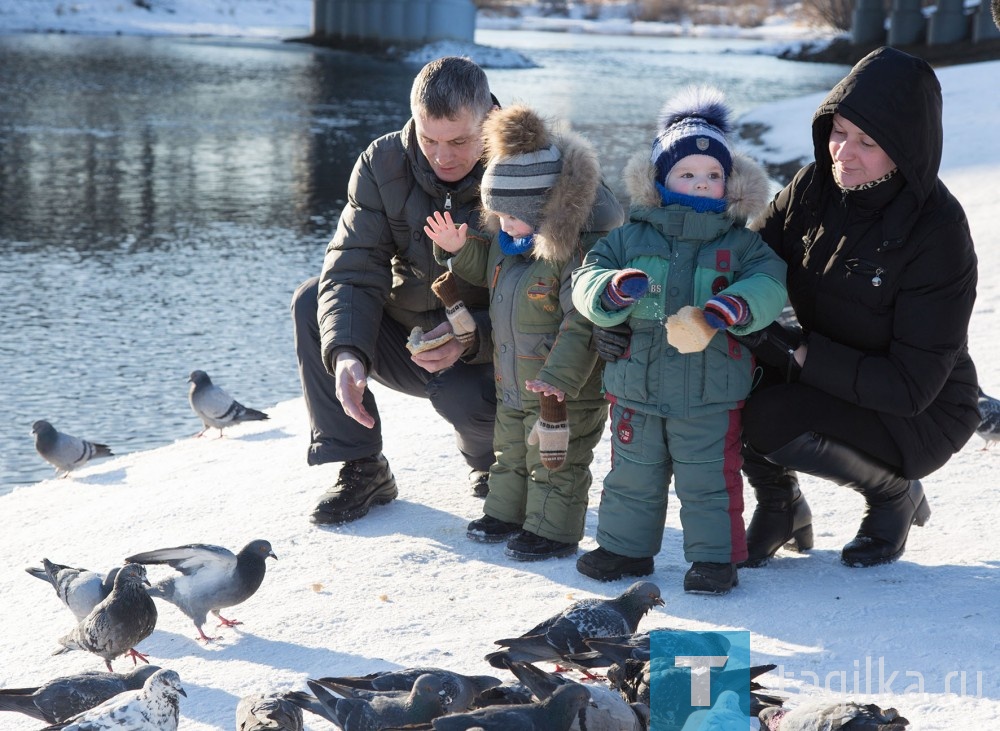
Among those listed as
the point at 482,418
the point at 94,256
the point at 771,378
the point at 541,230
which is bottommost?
the point at 94,256

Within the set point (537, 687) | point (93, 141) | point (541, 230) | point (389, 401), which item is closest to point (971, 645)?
point (537, 687)

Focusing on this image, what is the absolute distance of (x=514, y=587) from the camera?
3230 mm

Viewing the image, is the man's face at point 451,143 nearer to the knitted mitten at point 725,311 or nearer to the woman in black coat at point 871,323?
the woman in black coat at point 871,323

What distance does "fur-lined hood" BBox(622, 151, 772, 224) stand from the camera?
3131 millimetres

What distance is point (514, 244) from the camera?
11.2 ft

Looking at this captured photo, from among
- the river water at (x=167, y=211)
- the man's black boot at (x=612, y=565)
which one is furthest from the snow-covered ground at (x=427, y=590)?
the river water at (x=167, y=211)

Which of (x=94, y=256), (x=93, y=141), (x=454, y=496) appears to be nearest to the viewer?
(x=454, y=496)

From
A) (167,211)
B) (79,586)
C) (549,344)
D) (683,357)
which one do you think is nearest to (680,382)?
(683,357)

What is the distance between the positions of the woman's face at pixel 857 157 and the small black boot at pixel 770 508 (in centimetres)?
80

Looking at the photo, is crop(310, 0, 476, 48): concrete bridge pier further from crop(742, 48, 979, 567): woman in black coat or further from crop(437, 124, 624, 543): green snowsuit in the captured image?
crop(742, 48, 979, 567): woman in black coat

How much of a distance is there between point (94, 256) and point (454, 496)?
594cm

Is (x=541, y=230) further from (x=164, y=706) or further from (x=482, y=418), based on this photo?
(x=164, y=706)

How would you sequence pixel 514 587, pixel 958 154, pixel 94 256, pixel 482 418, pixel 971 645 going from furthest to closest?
pixel 958 154
pixel 94 256
pixel 482 418
pixel 514 587
pixel 971 645

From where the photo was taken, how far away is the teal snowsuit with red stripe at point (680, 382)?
3.06 m
